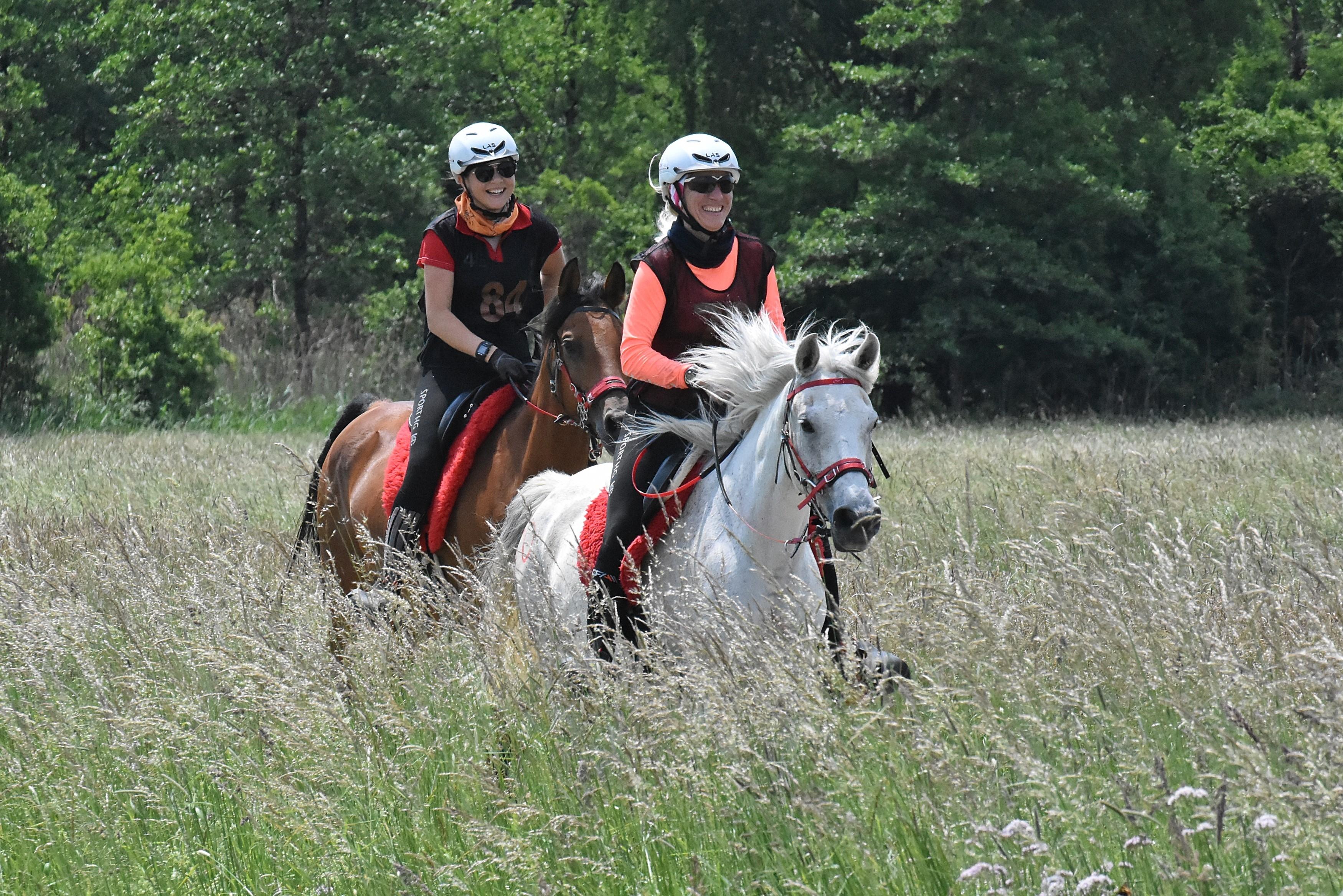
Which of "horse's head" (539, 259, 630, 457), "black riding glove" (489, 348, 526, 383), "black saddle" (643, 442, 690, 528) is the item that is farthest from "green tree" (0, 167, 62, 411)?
"black saddle" (643, 442, 690, 528)

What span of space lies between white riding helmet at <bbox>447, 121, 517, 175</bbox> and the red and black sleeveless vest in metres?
1.44

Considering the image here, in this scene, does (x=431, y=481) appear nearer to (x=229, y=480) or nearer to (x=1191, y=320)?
(x=229, y=480)

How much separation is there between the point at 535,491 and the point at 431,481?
89cm

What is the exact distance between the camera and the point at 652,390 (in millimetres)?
6043

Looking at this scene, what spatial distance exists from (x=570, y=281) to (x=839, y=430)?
239 centimetres

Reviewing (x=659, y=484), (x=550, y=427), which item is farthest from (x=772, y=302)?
(x=550, y=427)

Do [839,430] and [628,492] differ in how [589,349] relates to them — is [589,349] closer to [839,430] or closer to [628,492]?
[628,492]

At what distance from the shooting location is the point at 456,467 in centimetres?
711

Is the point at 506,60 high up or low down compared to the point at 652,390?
up

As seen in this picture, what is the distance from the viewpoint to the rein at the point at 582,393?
6.25 metres

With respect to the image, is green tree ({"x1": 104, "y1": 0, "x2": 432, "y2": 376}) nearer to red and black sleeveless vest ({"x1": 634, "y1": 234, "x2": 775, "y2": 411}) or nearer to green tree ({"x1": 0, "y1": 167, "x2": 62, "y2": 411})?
green tree ({"x1": 0, "y1": 167, "x2": 62, "y2": 411})

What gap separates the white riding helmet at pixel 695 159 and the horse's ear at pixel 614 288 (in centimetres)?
99

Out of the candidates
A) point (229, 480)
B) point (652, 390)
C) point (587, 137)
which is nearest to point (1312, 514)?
point (652, 390)

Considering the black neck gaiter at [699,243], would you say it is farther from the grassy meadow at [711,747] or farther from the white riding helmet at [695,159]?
the grassy meadow at [711,747]
